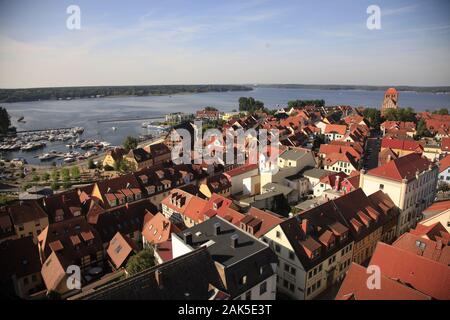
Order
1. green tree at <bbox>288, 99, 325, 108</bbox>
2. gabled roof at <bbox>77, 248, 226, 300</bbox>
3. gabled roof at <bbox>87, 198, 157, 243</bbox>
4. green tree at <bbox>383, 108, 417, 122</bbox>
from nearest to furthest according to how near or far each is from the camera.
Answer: gabled roof at <bbox>77, 248, 226, 300</bbox>
gabled roof at <bbox>87, 198, 157, 243</bbox>
green tree at <bbox>383, 108, 417, 122</bbox>
green tree at <bbox>288, 99, 325, 108</bbox>

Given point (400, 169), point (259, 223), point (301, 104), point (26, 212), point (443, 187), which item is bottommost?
point (26, 212)

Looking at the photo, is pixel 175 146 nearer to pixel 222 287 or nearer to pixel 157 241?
pixel 157 241

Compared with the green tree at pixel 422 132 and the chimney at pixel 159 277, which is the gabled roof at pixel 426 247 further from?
the green tree at pixel 422 132

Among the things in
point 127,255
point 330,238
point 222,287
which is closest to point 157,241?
point 127,255

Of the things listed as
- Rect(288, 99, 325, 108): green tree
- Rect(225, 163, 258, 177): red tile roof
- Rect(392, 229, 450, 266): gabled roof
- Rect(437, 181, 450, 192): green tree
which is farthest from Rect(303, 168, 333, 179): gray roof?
Rect(288, 99, 325, 108): green tree

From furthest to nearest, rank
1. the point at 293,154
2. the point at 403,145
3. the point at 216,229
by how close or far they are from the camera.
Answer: the point at 403,145 < the point at 293,154 < the point at 216,229

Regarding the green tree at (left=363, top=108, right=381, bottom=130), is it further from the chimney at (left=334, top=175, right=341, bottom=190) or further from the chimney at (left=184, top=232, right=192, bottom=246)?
the chimney at (left=184, top=232, right=192, bottom=246)

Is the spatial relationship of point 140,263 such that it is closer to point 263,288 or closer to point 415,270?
point 263,288

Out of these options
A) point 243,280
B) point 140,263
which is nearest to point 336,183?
point 243,280
